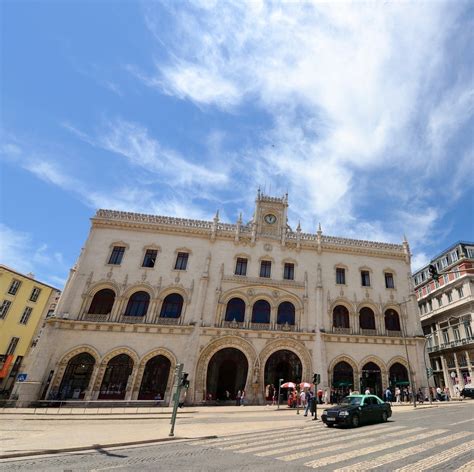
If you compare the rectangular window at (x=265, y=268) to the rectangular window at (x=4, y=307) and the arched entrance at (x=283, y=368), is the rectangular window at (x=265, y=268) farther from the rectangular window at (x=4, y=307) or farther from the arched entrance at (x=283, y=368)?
the rectangular window at (x=4, y=307)

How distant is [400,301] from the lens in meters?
32.9

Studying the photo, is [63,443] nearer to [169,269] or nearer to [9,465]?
[9,465]

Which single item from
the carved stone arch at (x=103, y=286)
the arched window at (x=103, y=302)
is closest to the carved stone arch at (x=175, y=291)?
the carved stone arch at (x=103, y=286)

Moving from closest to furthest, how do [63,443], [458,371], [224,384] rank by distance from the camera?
[63,443], [224,384], [458,371]

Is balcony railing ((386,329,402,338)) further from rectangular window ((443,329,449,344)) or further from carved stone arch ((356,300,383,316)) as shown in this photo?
rectangular window ((443,329,449,344))

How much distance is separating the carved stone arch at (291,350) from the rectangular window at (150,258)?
46.7 feet

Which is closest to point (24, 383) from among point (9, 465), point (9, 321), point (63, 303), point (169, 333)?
point (63, 303)

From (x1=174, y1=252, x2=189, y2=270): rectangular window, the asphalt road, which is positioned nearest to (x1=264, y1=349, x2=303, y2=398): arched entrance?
(x1=174, y1=252, x2=189, y2=270): rectangular window

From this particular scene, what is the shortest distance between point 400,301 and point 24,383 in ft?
120

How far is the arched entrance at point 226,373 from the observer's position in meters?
28.6

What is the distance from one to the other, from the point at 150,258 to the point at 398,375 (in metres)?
27.9


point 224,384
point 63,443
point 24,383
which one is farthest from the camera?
point 224,384

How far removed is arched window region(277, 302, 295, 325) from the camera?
30.3m

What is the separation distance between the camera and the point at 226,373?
29828 millimetres
